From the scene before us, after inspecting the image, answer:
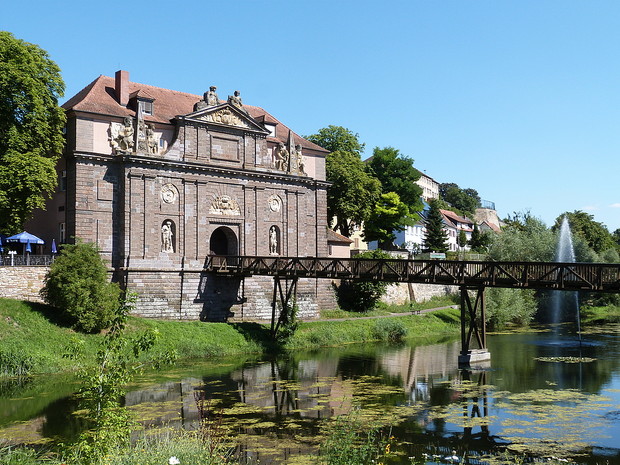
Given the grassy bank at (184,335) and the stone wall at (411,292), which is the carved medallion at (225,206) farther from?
the stone wall at (411,292)

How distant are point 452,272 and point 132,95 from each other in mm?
20761

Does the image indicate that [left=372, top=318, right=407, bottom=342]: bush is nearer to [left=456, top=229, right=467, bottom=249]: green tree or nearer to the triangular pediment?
the triangular pediment

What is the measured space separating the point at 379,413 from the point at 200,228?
67.0 feet

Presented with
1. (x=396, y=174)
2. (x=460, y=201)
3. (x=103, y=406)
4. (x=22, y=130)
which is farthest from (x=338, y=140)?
(x=460, y=201)

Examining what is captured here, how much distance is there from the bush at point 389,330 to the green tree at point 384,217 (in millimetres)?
18413

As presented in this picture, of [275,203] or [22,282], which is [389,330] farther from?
[22,282]

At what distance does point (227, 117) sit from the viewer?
126 ft

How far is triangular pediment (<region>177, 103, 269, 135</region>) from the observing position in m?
37.0

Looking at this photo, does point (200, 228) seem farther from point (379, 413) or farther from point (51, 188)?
point (379, 413)

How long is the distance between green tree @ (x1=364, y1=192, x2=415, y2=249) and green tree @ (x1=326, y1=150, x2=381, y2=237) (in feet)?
9.43

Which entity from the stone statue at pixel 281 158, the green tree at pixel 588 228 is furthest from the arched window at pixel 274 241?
the green tree at pixel 588 228

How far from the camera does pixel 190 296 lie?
36000 mm

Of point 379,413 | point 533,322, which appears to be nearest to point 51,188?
point 379,413

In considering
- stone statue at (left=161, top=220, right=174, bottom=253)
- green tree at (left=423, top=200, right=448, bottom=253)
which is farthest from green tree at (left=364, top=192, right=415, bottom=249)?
stone statue at (left=161, top=220, right=174, bottom=253)
